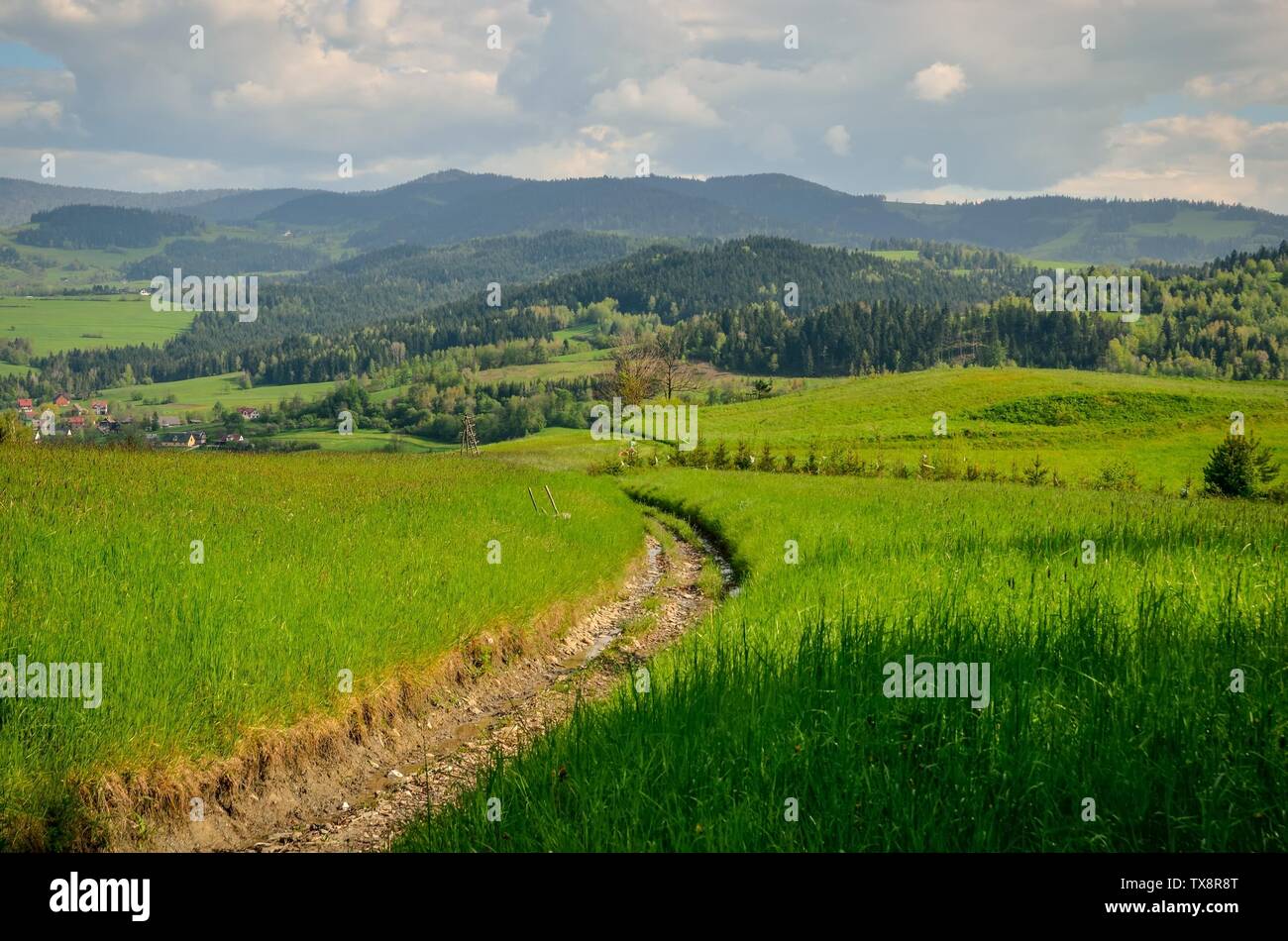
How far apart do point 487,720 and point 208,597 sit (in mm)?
4329

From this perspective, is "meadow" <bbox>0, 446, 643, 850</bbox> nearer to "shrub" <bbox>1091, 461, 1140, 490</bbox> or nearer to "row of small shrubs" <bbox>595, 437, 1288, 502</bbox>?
"shrub" <bbox>1091, 461, 1140, 490</bbox>

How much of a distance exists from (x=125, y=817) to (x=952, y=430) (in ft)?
278

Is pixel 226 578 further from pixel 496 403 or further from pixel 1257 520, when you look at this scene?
pixel 496 403

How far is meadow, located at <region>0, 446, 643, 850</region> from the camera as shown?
315 inches

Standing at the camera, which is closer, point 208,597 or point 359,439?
point 208,597

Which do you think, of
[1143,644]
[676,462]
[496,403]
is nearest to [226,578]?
[1143,644]

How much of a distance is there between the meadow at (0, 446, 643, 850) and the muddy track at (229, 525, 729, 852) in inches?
34.8

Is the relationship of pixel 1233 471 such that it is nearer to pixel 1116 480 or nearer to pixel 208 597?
pixel 1116 480

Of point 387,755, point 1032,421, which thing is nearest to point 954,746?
point 387,755

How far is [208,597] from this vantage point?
11.3 m

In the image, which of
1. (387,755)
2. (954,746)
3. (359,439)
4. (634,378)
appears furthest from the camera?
(359,439)

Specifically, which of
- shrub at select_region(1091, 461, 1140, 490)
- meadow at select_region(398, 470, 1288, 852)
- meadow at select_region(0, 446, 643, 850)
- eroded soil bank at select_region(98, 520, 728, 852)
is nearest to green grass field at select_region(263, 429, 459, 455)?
shrub at select_region(1091, 461, 1140, 490)

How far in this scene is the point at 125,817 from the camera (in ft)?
25.5
